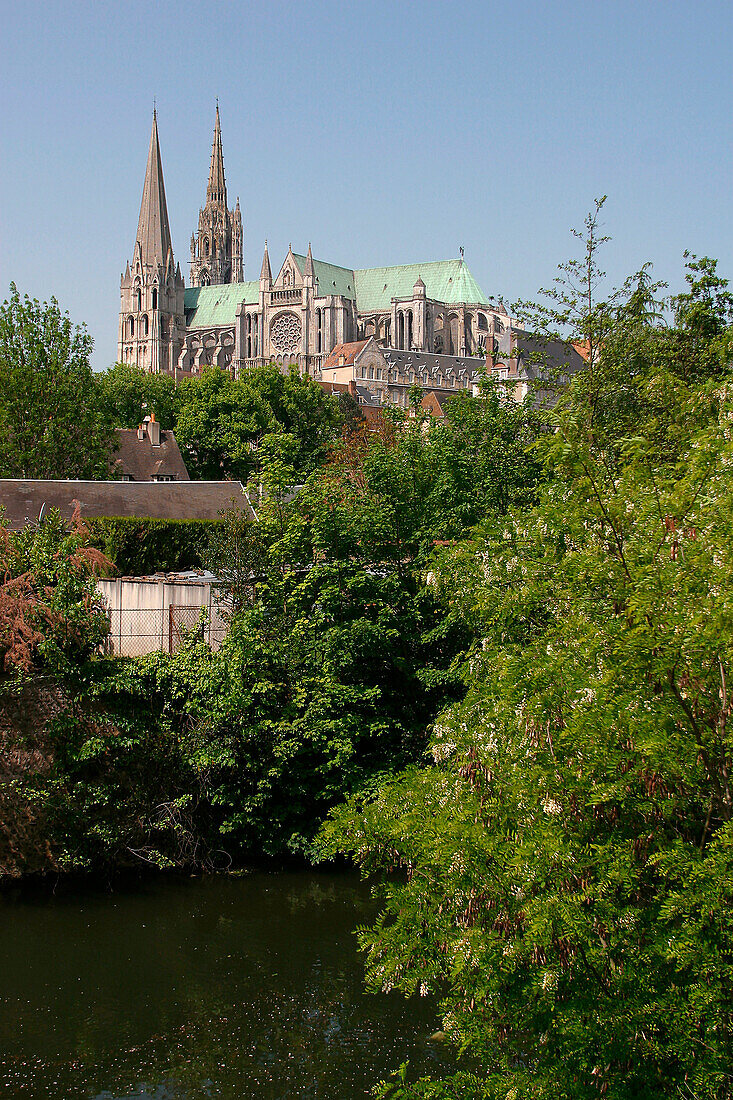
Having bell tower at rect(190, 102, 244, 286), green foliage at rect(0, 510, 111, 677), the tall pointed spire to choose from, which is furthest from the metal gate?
the tall pointed spire

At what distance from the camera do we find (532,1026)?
8.31 meters

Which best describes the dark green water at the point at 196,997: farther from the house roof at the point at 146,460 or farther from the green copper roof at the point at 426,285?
the green copper roof at the point at 426,285

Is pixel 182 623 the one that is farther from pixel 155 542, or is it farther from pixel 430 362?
pixel 430 362

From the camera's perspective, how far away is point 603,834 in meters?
8.32

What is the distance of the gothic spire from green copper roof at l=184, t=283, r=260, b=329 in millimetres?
11561

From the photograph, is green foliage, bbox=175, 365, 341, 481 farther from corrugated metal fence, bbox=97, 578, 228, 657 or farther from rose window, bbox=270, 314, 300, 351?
rose window, bbox=270, 314, 300, 351

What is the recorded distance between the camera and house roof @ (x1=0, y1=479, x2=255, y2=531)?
107 ft

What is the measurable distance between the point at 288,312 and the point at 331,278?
860 cm

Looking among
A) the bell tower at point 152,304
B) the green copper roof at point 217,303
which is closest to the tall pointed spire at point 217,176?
the green copper roof at point 217,303

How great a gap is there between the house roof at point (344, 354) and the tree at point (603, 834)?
399 ft

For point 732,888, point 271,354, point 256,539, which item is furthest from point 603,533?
point 271,354

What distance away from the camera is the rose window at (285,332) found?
470 ft

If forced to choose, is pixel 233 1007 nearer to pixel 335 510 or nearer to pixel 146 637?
pixel 146 637

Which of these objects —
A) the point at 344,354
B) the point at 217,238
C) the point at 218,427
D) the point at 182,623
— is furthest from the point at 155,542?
the point at 217,238
